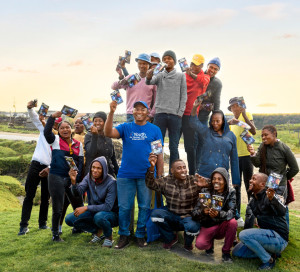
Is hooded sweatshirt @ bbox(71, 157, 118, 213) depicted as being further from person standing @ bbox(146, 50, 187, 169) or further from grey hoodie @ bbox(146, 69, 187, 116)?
grey hoodie @ bbox(146, 69, 187, 116)

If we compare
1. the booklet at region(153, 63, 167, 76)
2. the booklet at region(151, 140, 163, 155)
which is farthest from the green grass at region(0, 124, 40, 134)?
the booklet at region(151, 140, 163, 155)

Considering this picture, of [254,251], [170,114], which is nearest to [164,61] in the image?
[170,114]

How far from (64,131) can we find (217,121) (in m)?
2.71

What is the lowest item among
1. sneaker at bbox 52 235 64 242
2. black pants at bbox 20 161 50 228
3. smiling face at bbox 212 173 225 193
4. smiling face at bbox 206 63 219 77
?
sneaker at bbox 52 235 64 242

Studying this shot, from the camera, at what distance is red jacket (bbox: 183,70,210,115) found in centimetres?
663

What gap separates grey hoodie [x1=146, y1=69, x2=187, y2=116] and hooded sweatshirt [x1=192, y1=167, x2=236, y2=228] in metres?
1.65

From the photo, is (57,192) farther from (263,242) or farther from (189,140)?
(263,242)

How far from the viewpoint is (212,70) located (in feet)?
22.3

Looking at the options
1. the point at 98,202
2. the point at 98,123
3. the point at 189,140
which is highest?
the point at 98,123

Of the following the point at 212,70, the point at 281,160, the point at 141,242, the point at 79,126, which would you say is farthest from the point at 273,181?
the point at 79,126

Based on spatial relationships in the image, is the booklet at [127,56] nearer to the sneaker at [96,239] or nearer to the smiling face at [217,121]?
the smiling face at [217,121]

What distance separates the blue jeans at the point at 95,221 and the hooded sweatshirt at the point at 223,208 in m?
1.42

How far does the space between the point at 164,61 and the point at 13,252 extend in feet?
14.5

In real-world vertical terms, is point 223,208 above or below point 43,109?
below
